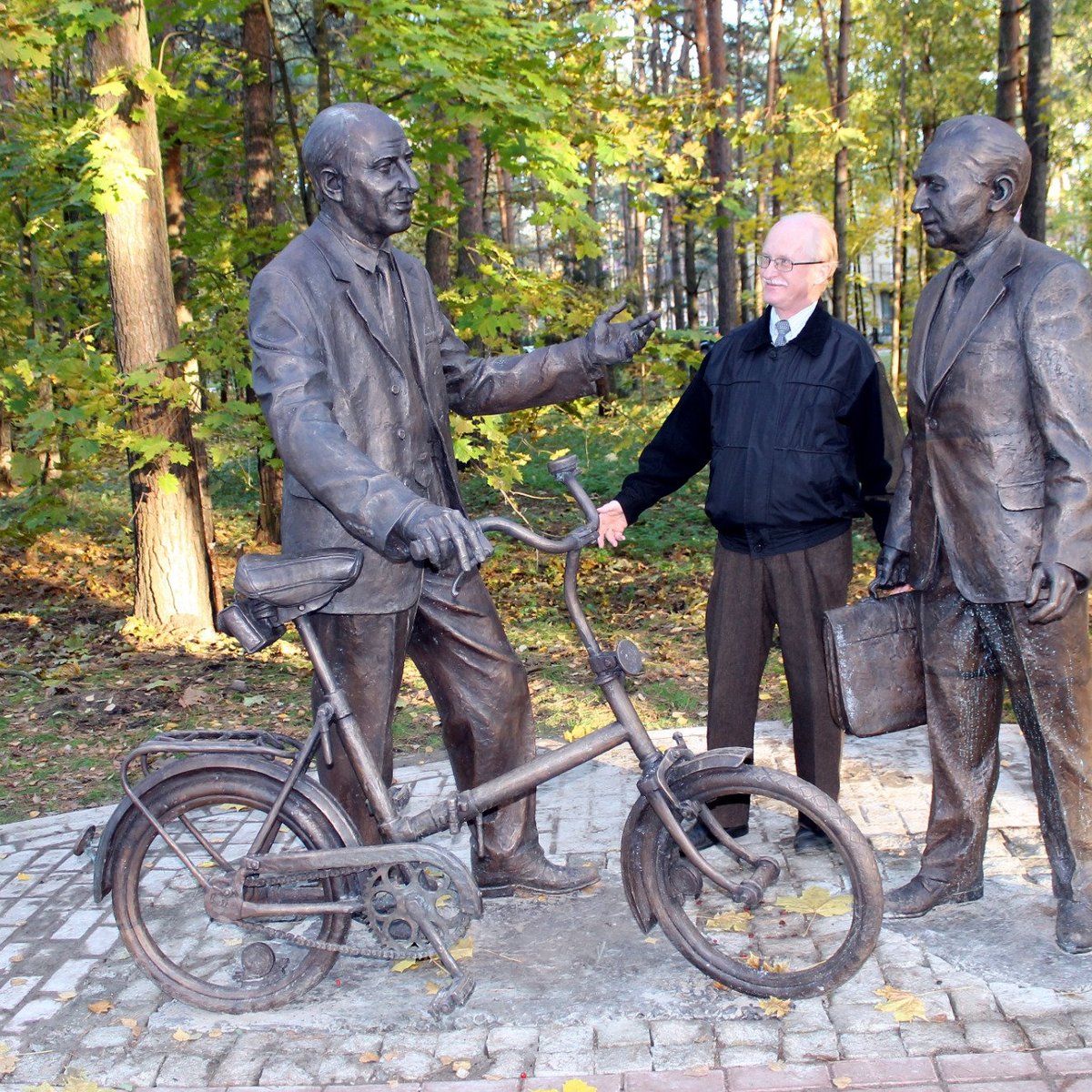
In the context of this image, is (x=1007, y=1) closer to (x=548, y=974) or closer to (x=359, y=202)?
(x=359, y=202)

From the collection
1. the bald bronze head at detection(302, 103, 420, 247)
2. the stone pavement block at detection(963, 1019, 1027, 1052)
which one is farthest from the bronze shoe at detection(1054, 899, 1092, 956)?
the bald bronze head at detection(302, 103, 420, 247)

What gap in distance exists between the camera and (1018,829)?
4844mm

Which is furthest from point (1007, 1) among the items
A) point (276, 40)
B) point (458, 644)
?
point (458, 644)

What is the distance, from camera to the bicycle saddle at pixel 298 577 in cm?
369

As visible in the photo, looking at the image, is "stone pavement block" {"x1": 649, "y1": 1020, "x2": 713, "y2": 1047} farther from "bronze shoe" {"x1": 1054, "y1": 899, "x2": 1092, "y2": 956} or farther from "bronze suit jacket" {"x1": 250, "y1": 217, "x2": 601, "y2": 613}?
"bronze suit jacket" {"x1": 250, "y1": 217, "x2": 601, "y2": 613}

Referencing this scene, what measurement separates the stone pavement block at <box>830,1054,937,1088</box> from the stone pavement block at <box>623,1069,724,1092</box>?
0.31 m

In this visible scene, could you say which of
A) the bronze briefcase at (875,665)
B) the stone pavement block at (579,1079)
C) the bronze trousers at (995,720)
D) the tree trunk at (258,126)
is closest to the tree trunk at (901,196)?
the tree trunk at (258,126)

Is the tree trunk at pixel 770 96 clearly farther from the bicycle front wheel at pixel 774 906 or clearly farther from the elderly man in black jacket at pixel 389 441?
the bicycle front wheel at pixel 774 906

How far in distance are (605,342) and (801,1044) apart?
224 cm

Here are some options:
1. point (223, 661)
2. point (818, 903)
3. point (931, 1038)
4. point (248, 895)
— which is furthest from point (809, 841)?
point (223, 661)

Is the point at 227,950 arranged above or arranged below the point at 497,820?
below

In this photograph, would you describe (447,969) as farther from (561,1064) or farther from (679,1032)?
(679,1032)

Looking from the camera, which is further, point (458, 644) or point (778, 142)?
point (778, 142)

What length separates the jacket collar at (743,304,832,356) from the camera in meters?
4.55
